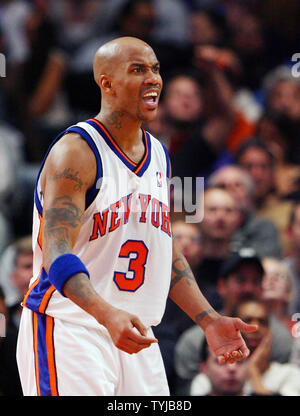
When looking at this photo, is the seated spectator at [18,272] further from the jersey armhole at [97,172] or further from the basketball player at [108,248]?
the jersey armhole at [97,172]

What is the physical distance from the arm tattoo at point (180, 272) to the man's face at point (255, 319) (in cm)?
155

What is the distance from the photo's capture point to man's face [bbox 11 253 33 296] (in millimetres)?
6242

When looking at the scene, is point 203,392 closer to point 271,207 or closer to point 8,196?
point 271,207

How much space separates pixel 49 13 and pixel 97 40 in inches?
26.4

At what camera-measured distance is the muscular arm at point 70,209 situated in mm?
3162

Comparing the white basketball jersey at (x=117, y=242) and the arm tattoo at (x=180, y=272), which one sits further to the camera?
the arm tattoo at (x=180, y=272)

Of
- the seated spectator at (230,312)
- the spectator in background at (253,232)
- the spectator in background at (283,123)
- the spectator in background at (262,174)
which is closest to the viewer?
the seated spectator at (230,312)

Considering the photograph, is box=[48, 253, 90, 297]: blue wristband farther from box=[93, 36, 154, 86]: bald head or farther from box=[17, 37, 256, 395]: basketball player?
box=[93, 36, 154, 86]: bald head

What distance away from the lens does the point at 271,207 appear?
7352mm

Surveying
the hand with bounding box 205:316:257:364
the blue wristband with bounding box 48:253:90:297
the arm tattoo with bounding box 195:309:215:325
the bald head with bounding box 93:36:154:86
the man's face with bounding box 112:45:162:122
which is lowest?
the hand with bounding box 205:316:257:364

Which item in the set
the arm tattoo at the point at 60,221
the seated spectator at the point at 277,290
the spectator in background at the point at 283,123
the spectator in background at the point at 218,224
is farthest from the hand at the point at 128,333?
the spectator in background at the point at 283,123

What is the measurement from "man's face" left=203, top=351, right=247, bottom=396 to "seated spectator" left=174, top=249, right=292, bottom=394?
9.4 inches

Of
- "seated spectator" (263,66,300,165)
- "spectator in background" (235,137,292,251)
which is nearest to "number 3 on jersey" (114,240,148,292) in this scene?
"spectator in background" (235,137,292,251)

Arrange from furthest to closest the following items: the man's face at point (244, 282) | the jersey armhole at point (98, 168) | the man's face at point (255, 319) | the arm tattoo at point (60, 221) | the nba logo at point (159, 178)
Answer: the man's face at point (244, 282), the man's face at point (255, 319), the nba logo at point (159, 178), the jersey armhole at point (98, 168), the arm tattoo at point (60, 221)
